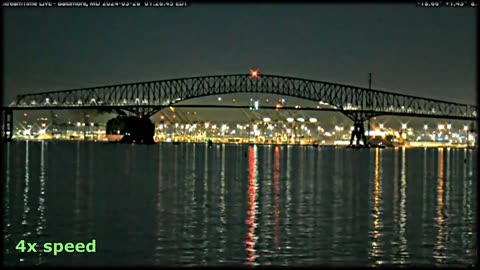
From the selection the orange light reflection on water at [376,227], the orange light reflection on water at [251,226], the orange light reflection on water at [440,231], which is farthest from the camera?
the orange light reflection on water at [440,231]

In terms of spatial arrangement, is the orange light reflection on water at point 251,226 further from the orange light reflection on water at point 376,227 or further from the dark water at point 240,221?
the orange light reflection on water at point 376,227

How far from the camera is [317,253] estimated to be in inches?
754

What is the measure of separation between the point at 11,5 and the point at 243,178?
30806mm

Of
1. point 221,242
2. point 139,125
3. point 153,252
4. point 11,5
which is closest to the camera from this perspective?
point 11,5

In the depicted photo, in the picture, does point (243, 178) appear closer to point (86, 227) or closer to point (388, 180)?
point (388, 180)

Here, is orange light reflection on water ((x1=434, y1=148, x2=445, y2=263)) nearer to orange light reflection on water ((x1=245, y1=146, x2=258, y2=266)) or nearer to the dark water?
the dark water

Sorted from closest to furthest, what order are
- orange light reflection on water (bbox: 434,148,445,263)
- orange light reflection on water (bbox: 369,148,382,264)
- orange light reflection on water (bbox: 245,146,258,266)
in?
orange light reflection on water (bbox: 245,146,258,266)
orange light reflection on water (bbox: 369,148,382,264)
orange light reflection on water (bbox: 434,148,445,263)

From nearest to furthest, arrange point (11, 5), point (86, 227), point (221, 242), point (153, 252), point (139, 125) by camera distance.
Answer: point (11, 5), point (153, 252), point (221, 242), point (86, 227), point (139, 125)

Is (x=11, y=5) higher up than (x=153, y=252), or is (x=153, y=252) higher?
(x=11, y=5)

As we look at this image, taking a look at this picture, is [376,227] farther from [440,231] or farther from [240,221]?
[240,221]

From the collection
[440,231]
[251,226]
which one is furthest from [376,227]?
[251,226]

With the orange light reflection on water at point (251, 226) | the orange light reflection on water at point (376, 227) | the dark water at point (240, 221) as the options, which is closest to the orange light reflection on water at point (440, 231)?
the dark water at point (240, 221)

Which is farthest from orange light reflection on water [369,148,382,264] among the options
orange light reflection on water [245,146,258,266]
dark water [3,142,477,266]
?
orange light reflection on water [245,146,258,266]

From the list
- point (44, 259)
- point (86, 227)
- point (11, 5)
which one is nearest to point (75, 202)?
point (86, 227)
